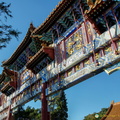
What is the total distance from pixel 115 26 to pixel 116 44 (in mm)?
831

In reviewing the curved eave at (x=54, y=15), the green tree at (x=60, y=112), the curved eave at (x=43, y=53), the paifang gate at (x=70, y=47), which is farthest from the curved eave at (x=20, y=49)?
the green tree at (x=60, y=112)

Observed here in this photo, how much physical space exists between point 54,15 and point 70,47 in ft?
7.68

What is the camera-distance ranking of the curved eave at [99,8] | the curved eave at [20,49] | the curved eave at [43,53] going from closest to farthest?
the curved eave at [99,8] → the curved eave at [43,53] → the curved eave at [20,49]

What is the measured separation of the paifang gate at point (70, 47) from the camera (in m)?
7.03

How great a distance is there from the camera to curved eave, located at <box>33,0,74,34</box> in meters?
9.12

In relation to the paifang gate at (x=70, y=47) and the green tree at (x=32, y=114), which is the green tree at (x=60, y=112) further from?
the paifang gate at (x=70, y=47)

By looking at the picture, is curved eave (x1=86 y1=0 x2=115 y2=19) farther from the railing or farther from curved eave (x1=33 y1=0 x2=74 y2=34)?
curved eave (x1=33 y1=0 x2=74 y2=34)

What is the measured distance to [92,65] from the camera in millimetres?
7375

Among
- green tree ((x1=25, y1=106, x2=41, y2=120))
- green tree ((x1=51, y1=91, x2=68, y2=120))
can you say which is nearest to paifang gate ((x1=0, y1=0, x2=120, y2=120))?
green tree ((x1=51, y1=91, x2=68, y2=120))

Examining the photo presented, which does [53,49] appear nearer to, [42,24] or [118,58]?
[42,24]

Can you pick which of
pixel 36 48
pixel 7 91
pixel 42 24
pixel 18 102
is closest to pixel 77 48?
pixel 42 24

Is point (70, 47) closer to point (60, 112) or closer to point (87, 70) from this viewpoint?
point (87, 70)

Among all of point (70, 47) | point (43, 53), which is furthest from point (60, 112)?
point (70, 47)

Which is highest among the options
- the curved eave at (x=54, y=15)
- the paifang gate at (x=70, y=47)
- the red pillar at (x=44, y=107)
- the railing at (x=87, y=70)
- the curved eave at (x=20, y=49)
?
the curved eave at (x=20, y=49)
